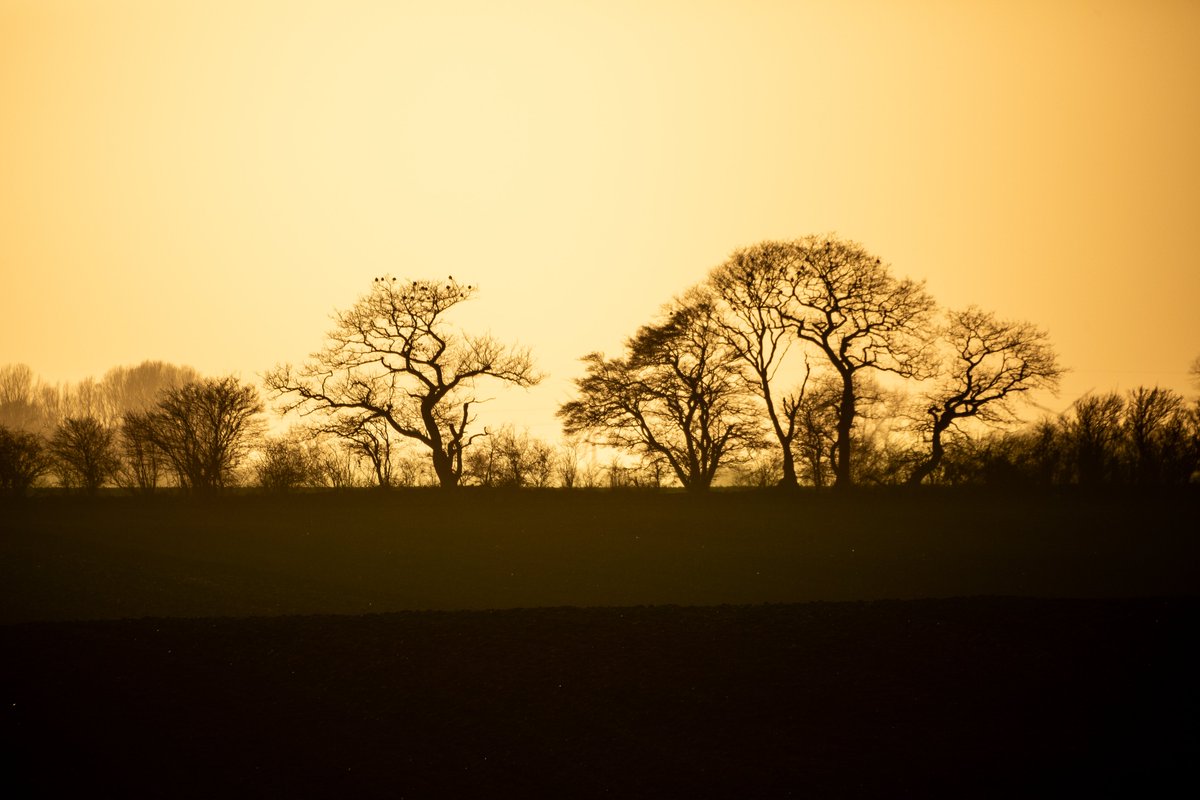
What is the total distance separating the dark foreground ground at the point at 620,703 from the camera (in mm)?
12695

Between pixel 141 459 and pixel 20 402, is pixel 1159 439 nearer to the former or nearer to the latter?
pixel 141 459

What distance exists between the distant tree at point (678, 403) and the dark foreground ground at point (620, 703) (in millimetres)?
33163

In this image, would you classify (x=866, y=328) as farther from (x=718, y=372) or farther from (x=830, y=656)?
(x=830, y=656)

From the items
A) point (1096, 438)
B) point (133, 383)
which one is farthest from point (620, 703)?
point (133, 383)

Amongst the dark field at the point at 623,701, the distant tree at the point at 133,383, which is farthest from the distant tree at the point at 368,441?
the distant tree at the point at 133,383

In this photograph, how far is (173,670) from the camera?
15797mm

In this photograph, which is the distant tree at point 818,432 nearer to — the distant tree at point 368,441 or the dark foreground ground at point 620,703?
the distant tree at point 368,441

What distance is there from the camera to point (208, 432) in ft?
172

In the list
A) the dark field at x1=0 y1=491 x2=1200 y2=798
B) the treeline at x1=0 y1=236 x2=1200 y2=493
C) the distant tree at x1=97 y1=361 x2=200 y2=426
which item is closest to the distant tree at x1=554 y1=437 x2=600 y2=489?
the treeline at x1=0 y1=236 x2=1200 y2=493

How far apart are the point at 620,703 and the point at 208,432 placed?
43145mm

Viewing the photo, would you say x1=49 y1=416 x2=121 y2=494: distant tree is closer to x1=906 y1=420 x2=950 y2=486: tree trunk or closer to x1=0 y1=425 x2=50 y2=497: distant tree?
x1=0 y1=425 x2=50 y2=497: distant tree

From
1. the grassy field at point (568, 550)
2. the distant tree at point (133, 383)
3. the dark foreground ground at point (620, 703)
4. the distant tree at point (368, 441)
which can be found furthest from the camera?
the distant tree at point (133, 383)

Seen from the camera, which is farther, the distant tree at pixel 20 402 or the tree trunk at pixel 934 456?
the distant tree at pixel 20 402

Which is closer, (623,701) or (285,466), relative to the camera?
(623,701)
